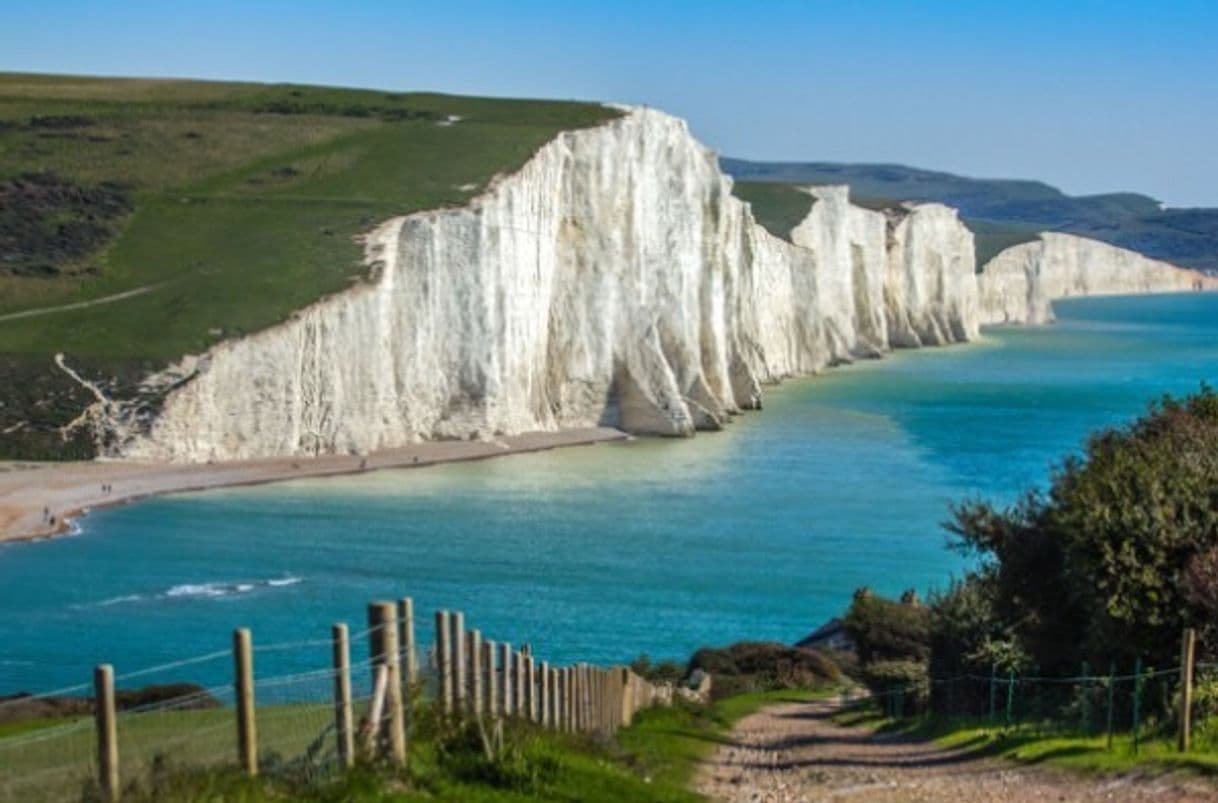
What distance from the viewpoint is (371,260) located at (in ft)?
223

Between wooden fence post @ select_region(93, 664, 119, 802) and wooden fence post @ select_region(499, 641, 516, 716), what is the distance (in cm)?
465

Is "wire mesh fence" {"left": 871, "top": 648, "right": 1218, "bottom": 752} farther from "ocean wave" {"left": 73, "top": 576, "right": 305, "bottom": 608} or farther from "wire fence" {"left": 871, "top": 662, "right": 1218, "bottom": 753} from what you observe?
"ocean wave" {"left": 73, "top": 576, "right": 305, "bottom": 608}

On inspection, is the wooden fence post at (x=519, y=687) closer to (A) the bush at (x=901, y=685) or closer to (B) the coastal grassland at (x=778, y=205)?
(A) the bush at (x=901, y=685)

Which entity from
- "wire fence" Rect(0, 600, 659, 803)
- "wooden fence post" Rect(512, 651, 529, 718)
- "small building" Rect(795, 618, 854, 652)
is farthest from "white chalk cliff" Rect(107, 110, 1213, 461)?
"wire fence" Rect(0, 600, 659, 803)

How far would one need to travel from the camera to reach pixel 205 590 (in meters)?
41.5

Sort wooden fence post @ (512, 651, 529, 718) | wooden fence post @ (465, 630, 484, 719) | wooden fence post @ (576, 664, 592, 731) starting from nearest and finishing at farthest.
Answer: wooden fence post @ (465, 630, 484, 719)
wooden fence post @ (512, 651, 529, 718)
wooden fence post @ (576, 664, 592, 731)

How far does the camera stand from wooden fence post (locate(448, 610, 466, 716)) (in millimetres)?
12266

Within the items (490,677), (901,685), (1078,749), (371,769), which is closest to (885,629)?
(901,685)

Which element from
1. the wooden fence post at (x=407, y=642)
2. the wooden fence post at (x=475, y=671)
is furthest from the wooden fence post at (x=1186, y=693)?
the wooden fence post at (x=407, y=642)

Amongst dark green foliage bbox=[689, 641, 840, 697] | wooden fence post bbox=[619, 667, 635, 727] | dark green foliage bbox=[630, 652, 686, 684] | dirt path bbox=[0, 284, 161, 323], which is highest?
dirt path bbox=[0, 284, 161, 323]

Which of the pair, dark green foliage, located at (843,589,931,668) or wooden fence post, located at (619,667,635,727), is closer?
wooden fence post, located at (619,667,635,727)

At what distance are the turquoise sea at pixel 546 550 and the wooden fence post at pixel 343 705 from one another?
2149cm

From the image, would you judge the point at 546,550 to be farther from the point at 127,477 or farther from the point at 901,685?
the point at 901,685

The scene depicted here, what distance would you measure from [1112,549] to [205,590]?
26819mm
